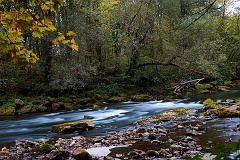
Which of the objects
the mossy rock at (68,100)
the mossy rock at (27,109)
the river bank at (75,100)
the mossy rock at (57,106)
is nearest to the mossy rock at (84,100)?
the river bank at (75,100)

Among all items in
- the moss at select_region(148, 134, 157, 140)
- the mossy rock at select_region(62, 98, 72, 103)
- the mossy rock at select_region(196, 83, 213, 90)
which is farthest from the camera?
the mossy rock at select_region(196, 83, 213, 90)

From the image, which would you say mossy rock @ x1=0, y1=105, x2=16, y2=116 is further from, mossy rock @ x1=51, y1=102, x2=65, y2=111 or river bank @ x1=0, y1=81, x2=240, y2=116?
mossy rock @ x1=51, y1=102, x2=65, y2=111

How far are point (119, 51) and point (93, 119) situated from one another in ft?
34.3

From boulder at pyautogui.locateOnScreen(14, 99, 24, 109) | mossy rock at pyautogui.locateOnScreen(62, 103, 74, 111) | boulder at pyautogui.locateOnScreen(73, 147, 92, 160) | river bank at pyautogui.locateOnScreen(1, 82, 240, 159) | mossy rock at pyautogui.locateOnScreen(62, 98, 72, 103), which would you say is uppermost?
boulder at pyautogui.locateOnScreen(14, 99, 24, 109)

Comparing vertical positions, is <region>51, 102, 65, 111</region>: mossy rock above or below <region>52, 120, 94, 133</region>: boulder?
above

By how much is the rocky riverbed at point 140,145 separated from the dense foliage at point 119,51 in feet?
28.0

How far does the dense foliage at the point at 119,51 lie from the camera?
57.3 feet

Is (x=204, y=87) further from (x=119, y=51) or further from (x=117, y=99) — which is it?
(x=117, y=99)

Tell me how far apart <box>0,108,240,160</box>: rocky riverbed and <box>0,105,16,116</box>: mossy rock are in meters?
6.84

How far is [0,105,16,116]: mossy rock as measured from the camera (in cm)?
1430

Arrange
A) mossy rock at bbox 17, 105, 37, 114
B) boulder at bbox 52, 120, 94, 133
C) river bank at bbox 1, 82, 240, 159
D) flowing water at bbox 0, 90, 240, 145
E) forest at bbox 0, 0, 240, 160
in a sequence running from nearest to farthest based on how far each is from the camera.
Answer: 1. river bank at bbox 1, 82, 240, 159
2. forest at bbox 0, 0, 240, 160
3. boulder at bbox 52, 120, 94, 133
4. flowing water at bbox 0, 90, 240, 145
5. mossy rock at bbox 17, 105, 37, 114

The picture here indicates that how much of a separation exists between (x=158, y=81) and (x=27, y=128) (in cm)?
1267

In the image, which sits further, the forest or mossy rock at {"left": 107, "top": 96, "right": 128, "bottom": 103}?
mossy rock at {"left": 107, "top": 96, "right": 128, "bottom": 103}

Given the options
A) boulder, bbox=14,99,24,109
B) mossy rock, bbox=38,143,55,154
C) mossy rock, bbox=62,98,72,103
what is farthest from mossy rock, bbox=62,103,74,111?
mossy rock, bbox=38,143,55,154
